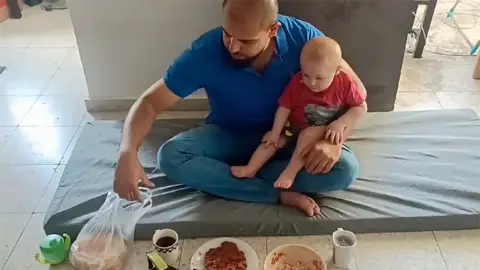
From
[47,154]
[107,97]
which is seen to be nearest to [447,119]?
[107,97]

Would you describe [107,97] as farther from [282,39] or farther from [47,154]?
[282,39]

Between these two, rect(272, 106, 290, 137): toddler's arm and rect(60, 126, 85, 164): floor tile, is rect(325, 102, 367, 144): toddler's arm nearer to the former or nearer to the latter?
rect(272, 106, 290, 137): toddler's arm

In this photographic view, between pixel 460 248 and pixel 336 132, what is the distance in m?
0.51

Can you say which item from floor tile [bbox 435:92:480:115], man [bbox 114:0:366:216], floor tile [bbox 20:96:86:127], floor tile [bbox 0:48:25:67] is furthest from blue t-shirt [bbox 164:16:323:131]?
floor tile [bbox 0:48:25:67]

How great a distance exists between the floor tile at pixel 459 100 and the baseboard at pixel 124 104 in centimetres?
106

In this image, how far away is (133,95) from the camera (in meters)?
2.35

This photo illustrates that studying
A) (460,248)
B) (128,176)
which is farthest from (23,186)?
(460,248)

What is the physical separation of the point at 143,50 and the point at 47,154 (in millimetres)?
574

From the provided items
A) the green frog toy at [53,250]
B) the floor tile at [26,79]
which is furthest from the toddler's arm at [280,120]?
the floor tile at [26,79]

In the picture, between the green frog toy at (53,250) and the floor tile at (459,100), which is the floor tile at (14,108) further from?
the floor tile at (459,100)

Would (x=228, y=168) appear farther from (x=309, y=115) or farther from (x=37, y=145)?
(x=37, y=145)

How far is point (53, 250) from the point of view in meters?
1.53

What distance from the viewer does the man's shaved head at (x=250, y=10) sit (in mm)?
1410

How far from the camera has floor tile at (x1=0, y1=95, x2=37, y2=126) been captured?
7.66 ft
